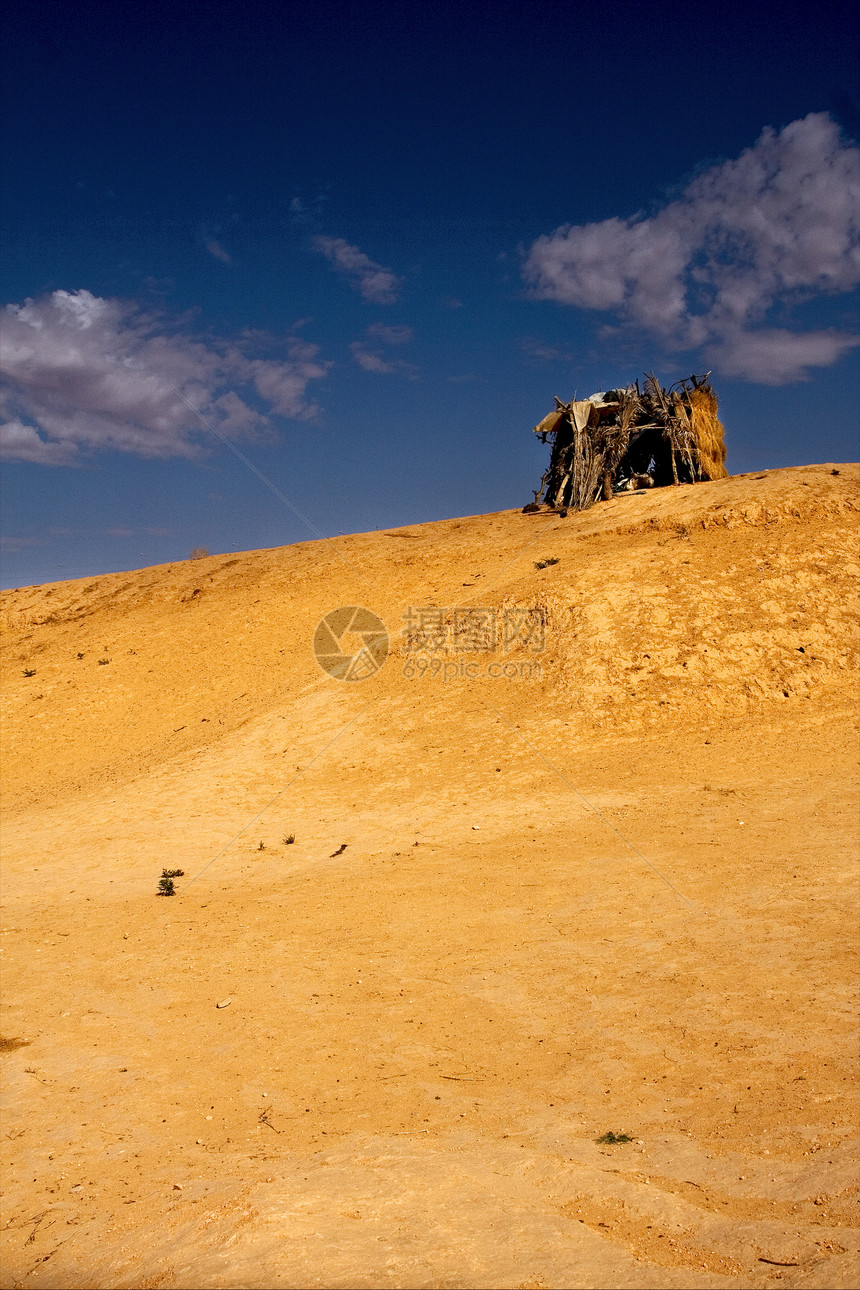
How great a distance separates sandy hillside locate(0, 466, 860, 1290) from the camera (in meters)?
3.45

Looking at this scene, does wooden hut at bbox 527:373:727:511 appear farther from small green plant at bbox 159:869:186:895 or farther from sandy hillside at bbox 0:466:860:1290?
small green plant at bbox 159:869:186:895

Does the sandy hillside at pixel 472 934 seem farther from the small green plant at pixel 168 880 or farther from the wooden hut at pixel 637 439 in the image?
the wooden hut at pixel 637 439

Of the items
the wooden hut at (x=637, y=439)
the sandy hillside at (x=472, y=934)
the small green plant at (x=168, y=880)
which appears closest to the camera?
the sandy hillside at (x=472, y=934)

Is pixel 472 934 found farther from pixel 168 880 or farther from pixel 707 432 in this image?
pixel 707 432

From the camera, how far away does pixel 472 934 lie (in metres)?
7.63

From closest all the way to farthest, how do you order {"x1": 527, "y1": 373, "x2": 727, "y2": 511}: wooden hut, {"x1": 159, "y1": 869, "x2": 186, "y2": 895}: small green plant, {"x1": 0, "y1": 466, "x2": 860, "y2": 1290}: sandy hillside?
{"x1": 0, "y1": 466, "x2": 860, "y2": 1290}: sandy hillside < {"x1": 159, "y1": 869, "x2": 186, "y2": 895}: small green plant < {"x1": 527, "y1": 373, "x2": 727, "y2": 511}: wooden hut

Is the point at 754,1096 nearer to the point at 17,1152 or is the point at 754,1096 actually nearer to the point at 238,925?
the point at 17,1152

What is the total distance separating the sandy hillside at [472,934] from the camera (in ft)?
11.3

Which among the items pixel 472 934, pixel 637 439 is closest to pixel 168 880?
pixel 472 934

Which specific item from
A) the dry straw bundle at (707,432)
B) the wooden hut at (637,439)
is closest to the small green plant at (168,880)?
the wooden hut at (637,439)

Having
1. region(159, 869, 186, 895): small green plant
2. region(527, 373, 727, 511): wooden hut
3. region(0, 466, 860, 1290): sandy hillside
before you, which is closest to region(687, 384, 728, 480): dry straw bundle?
region(527, 373, 727, 511): wooden hut

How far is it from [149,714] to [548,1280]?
16624mm

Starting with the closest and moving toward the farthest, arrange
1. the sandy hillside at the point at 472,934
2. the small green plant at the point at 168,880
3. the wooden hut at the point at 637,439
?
the sandy hillside at the point at 472,934 < the small green plant at the point at 168,880 < the wooden hut at the point at 637,439

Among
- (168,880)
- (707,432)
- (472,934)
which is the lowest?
(472,934)
